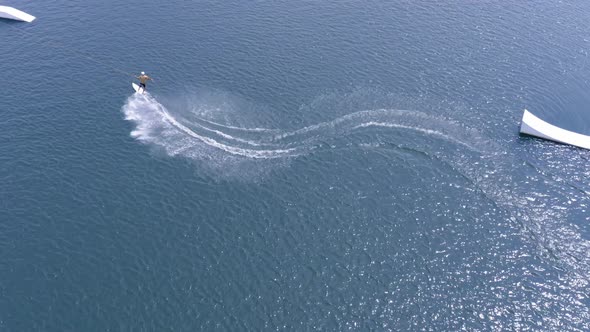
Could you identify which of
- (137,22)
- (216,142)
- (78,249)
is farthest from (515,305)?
(137,22)

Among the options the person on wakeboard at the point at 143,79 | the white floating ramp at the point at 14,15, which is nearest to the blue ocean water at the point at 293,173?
the person on wakeboard at the point at 143,79

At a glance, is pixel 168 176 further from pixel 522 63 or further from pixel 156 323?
pixel 522 63

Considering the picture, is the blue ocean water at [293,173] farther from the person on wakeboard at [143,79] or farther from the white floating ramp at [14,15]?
the white floating ramp at [14,15]

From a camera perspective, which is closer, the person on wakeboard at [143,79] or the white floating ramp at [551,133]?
the white floating ramp at [551,133]

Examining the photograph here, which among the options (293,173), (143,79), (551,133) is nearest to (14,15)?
(143,79)

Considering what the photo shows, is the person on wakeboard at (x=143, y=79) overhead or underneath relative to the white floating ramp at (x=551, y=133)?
overhead

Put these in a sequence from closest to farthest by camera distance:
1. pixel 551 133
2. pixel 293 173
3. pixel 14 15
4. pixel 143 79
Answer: pixel 293 173 < pixel 551 133 < pixel 143 79 < pixel 14 15

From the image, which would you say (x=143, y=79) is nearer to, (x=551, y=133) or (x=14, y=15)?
(x=14, y=15)
